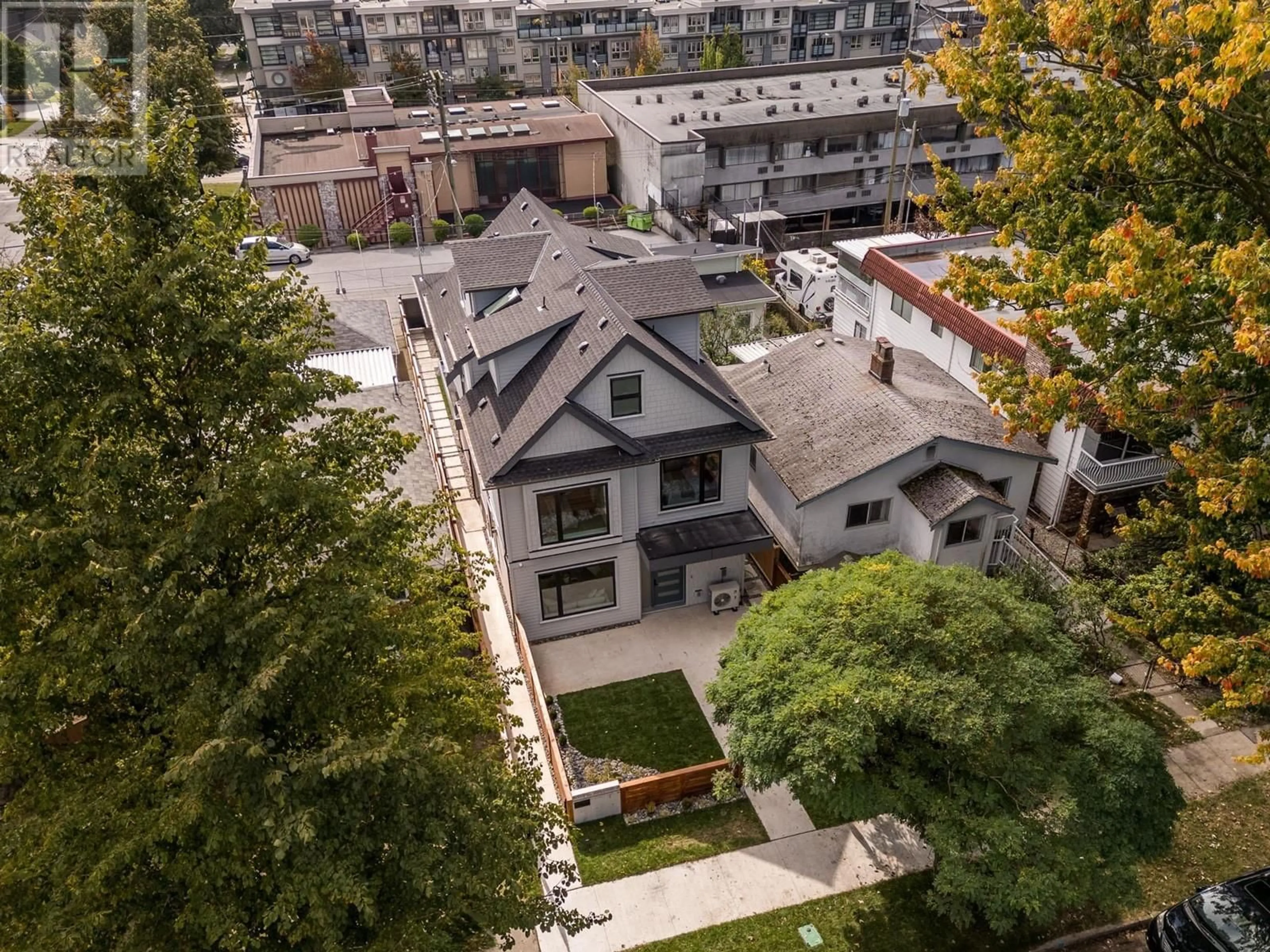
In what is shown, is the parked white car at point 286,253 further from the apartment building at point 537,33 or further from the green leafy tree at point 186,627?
the green leafy tree at point 186,627

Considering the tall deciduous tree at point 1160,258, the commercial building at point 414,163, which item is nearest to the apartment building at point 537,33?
the commercial building at point 414,163

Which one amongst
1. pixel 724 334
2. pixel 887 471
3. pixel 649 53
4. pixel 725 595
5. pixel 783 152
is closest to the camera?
pixel 887 471

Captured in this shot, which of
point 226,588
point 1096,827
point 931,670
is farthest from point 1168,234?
→ point 226,588

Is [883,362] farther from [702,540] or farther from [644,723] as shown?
[644,723]

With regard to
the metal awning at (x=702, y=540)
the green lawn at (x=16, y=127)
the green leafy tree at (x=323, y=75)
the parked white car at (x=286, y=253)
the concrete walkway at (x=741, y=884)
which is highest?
the green leafy tree at (x=323, y=75)

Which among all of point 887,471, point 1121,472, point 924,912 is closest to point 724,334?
point 887,471

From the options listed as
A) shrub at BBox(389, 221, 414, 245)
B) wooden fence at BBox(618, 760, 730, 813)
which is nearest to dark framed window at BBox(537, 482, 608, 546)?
wooden fence at BBox(618, 760, 730, 813)

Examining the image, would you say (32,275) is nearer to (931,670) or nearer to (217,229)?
(217,229)
